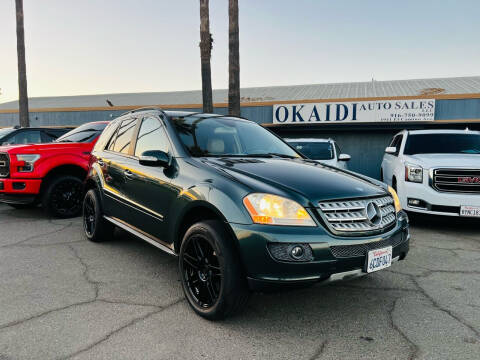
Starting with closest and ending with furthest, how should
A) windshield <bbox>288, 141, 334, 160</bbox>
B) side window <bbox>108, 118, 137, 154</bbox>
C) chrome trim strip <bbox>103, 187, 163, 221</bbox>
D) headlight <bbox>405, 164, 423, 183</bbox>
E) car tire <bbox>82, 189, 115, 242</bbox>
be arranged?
chrome trim strip <bbox>103, 187, 163, 221</bbox> < side window <bbox>108, 118, 137, 154</bbox> < car tire <bbox>82, 189, 115, 242</bbox> < headlight <bbox>405, 164, 423, 183</bbox> < windshield <bbox>288, 141, 334, 160</bbox>

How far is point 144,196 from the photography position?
3.55 meters

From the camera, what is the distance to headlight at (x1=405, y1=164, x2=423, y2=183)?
18.8 feet

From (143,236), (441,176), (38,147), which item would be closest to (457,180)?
(441,176)

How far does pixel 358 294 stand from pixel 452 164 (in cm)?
336

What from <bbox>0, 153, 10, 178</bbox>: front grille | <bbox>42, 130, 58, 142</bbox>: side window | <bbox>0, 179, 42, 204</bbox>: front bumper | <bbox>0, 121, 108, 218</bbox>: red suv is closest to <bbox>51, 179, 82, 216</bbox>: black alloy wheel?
<bbox>0, 121, 108, 218</bbox>: red suv

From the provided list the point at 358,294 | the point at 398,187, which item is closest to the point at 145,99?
the point at 398,187

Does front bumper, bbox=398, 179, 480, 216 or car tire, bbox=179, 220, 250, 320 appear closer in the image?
car tire, bbox=179, 220, 250, 320

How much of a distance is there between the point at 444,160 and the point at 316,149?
131 inches

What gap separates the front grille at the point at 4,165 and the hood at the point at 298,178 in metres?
4.69

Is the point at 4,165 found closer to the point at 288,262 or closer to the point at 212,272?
the point at 212,272

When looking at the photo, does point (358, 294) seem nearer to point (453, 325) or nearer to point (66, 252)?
point (453, 325)

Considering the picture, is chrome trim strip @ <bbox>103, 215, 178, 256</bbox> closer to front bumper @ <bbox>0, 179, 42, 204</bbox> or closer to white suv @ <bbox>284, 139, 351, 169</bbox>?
front bumper @ <bbox>0, 179, 42, 204</bbox>

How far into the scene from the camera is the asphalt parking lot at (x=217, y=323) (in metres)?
2.37

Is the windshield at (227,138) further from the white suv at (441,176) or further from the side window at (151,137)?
the white suv at (441,176)
